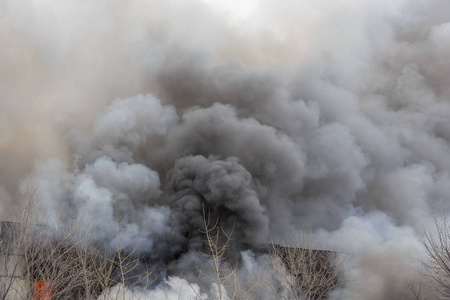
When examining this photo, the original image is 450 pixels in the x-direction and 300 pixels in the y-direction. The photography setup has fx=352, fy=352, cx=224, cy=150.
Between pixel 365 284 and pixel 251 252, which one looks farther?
pixel 251 252

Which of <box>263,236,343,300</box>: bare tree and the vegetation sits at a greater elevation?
<box>263,236,343,300</box>: bare tree

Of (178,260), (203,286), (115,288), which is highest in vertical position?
(178,260)

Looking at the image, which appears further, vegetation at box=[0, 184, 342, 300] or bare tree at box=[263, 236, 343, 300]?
bare tree at box=[263, 236, 343, 300]

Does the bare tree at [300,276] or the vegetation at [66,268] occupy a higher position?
the bare tree at [300,276]

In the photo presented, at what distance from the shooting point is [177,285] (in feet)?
67.6

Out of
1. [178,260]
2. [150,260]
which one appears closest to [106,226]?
[150,260]

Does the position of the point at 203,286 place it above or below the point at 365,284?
below

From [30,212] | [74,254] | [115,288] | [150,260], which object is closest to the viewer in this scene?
[30,212]

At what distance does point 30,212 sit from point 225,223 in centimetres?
1893

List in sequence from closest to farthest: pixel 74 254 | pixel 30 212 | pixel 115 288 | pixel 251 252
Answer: pixel 30 212
pixel 74 254
pixel 115 288
pixel 251 252

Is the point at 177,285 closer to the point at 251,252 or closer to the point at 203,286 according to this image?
the point at 203,286

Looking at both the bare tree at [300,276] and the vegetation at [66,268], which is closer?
the vegetation at [66,268]

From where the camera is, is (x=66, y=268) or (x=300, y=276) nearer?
(x=66, y=268)

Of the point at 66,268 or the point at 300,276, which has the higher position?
the point at 300,276
